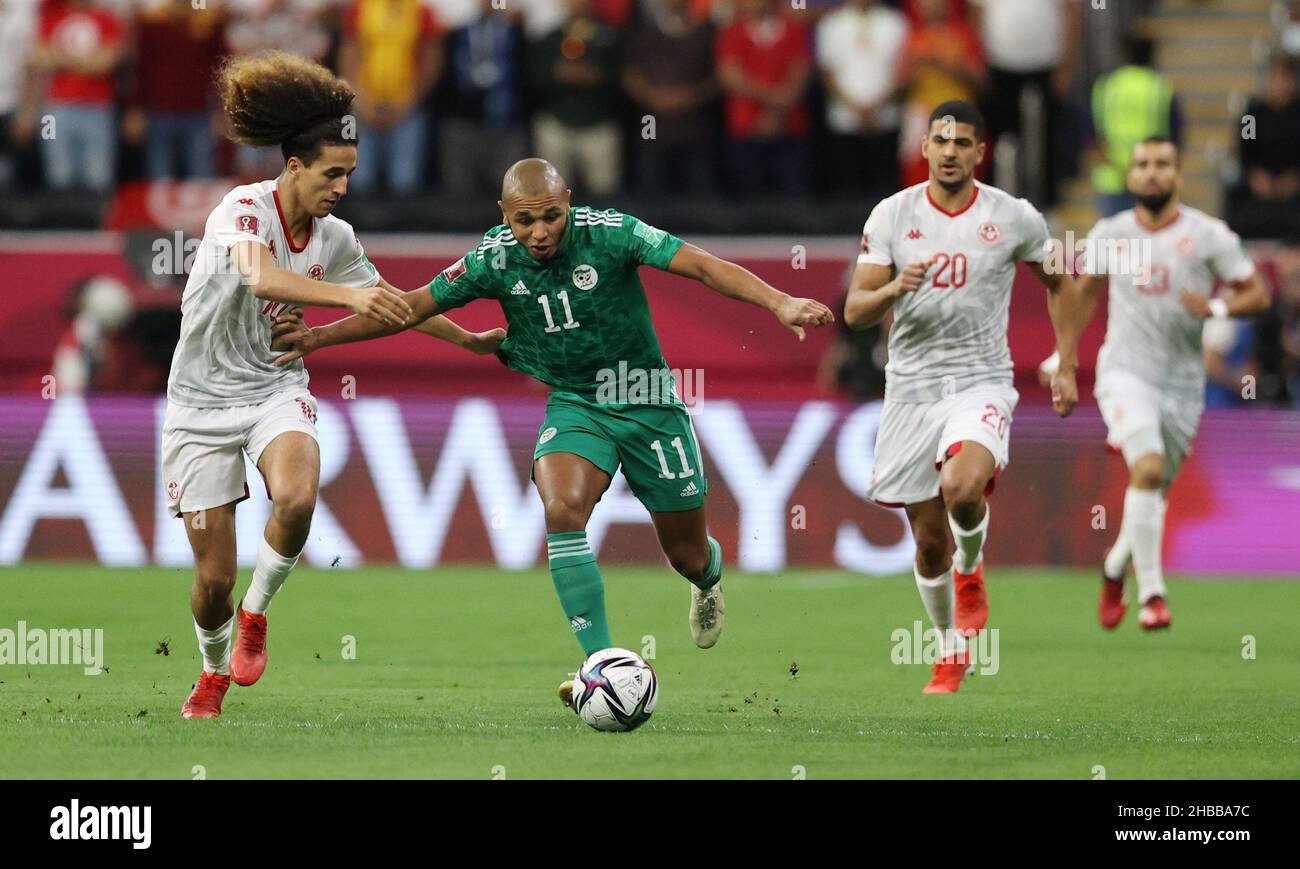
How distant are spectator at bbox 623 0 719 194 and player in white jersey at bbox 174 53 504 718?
9.53 metres

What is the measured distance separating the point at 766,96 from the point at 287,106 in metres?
10.0

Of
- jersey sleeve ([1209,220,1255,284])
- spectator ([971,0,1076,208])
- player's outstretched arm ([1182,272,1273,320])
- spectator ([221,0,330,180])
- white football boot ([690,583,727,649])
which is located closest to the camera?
white football boot ([690,583,727,649])

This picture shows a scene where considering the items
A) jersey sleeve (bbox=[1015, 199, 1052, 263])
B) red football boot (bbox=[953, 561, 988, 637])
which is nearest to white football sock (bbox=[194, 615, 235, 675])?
red football boot (bbox=[953, 561, 988, 637])

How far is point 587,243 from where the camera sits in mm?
8828

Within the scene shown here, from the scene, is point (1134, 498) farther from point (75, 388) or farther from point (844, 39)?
point (75, 388)

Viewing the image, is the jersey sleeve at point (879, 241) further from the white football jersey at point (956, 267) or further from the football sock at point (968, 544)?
the football sock at point (968, 544)

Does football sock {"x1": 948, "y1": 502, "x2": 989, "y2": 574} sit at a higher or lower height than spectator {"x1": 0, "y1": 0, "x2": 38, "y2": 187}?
lower

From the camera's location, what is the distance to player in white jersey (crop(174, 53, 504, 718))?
28.7 ft

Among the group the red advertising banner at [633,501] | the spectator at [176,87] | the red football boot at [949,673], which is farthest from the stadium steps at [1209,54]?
the red football boot at [949,673]

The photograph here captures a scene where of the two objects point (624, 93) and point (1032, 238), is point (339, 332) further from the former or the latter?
point (624, 93)

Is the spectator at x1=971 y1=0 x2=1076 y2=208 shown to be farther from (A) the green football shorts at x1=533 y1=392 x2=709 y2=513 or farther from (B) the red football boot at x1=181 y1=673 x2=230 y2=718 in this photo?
(B) the red football boot at x1=181 y1=673 x2=230 y2=718

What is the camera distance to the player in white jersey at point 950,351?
403 inches

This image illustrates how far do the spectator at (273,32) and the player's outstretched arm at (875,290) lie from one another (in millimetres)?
8435

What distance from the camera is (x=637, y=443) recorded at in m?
9.06
